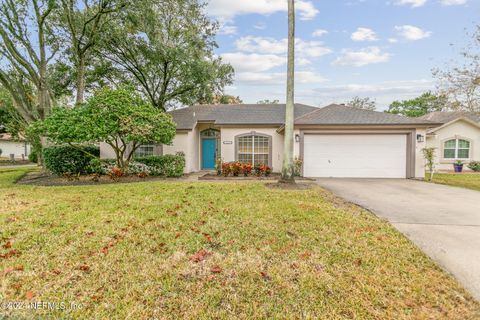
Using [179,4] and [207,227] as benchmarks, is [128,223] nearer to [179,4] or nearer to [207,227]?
[207,227]

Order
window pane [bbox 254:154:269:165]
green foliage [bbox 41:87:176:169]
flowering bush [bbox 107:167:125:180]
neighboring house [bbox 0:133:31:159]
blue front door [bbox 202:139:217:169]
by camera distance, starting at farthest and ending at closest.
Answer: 1. neighboring house [bbox 0:133:31:159]
2. blue front door [bbox 202:139:217:169]
3. window pane [bbox 254:154:269:165]
4. flowering bush [bbox 107:167:125:180]
5. green foliage [bbox 41:87:176:169]

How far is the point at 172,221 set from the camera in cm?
492

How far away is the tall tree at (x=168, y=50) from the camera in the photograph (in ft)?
42.7

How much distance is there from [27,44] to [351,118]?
53.8 ft

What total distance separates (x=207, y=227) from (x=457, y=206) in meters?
6.42

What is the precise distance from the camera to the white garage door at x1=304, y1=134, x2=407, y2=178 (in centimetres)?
1200

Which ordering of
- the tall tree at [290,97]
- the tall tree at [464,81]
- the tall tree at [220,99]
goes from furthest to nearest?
1. the tall tree at [220,99]
2. the tall tree at [464,81]
3. the tall tree at [290,97]

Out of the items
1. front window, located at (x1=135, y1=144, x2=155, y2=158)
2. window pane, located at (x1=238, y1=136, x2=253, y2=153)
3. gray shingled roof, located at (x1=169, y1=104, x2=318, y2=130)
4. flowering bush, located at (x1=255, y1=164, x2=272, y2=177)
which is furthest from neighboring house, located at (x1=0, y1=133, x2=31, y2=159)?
flowering bush, located at (x1=255, y1=164, x2=272, y2=177)

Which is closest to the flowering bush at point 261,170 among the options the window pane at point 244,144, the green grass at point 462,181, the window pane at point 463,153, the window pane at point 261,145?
the window pane at point 261,145

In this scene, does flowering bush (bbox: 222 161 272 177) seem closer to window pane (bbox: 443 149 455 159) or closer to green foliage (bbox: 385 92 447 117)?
window pane (bbox: 443 149 455 159)

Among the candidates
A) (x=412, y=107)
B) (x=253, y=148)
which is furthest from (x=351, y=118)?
(x=412, y=107)

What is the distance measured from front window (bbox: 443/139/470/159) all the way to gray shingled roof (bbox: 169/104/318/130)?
33.7 feet

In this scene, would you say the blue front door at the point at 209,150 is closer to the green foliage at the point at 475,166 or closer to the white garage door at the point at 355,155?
the white garage door at the point at 355,155

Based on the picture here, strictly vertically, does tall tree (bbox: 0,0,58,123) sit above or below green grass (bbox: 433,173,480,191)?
above
